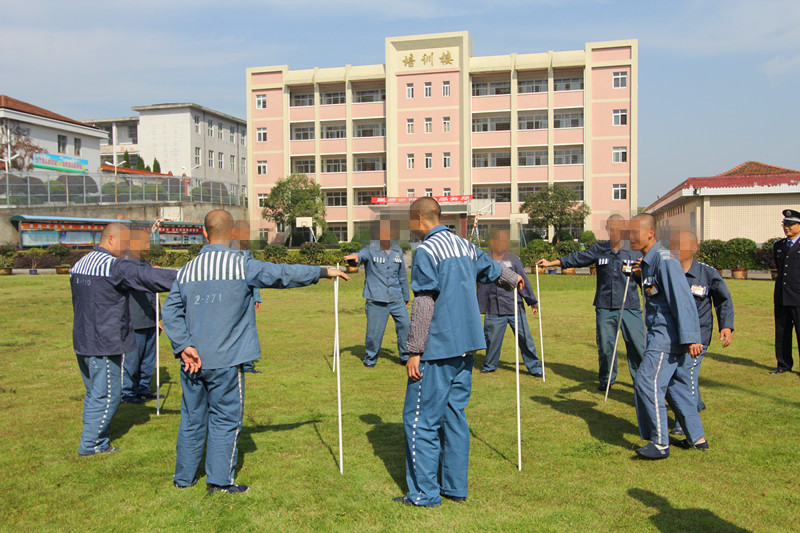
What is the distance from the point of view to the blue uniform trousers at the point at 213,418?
4.89 metres

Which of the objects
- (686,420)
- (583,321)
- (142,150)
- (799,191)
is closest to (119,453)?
(686,420)

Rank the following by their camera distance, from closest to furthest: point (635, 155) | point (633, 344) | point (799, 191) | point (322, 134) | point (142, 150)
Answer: point (633, 344) → point (799, 191) → point (635, 155) → point (322, 134) → point (142, 150)

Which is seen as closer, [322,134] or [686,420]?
[686,420]

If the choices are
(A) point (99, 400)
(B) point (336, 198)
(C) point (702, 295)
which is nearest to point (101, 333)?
(A) point (99, 400)

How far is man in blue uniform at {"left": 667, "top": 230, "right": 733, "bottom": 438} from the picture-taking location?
6.52 m

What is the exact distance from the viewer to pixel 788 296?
387 inches

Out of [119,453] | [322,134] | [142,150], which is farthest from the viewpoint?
[142,150]

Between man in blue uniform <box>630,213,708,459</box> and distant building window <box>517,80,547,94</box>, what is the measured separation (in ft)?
171

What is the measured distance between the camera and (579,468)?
5578 millimetres

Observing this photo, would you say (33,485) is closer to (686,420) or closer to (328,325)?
(686,420)

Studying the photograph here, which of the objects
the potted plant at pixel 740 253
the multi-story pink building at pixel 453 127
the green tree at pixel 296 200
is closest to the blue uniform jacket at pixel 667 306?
the potted plant at pixel 740 253

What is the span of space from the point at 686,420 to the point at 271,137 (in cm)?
5846

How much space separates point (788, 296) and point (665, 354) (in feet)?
17.7

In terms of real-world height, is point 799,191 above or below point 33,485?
above
